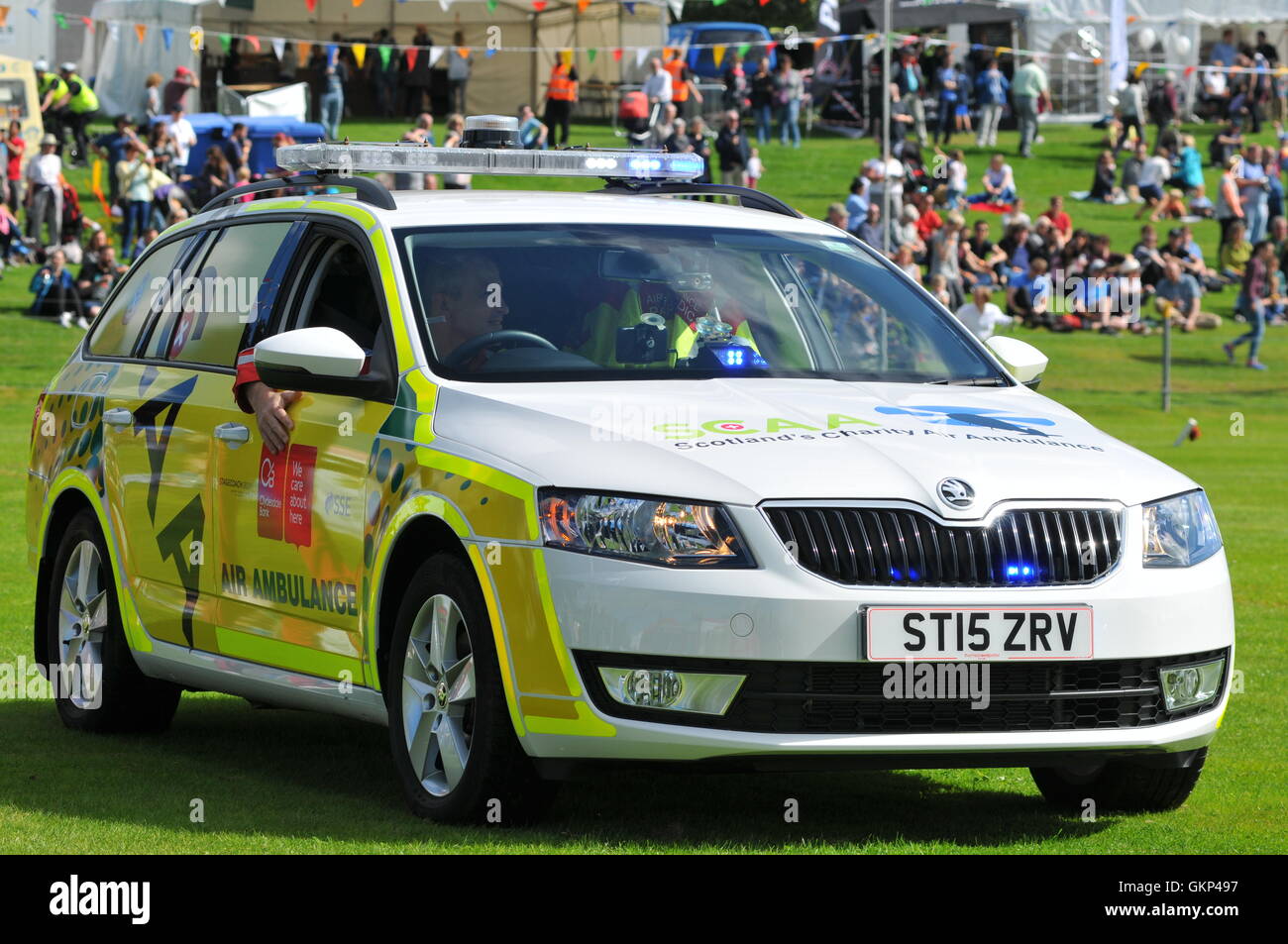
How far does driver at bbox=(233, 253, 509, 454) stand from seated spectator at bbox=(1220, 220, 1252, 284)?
30.9m

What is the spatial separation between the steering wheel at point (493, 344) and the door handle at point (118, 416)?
1.89 meters

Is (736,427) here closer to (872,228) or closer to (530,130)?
(872,228)

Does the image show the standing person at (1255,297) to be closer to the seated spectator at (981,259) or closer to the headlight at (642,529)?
the seated spectator at (981,259)

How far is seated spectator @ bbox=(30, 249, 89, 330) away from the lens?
1121 inches

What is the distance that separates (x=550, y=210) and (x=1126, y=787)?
2.54 metres

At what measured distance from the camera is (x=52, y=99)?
1505 inches

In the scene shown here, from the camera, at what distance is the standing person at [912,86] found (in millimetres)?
43719

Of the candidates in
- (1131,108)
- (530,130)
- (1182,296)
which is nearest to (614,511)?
(1182,296)
